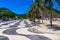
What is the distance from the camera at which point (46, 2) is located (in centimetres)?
3541

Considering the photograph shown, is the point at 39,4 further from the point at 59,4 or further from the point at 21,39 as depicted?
the point at 21,39

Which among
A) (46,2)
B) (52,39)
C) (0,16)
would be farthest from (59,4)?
(0,16)

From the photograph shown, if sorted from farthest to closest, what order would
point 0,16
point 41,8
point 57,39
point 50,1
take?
point 0,16, point 41,8, point 50,1, point 57,39

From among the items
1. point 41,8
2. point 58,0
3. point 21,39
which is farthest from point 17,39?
point 41,8

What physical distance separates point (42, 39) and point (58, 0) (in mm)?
15774

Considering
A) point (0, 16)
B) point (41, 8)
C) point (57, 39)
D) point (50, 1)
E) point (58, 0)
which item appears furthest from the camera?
point (0, 16)

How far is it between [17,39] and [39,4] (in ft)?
125

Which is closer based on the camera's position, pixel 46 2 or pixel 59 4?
pixel 59 4

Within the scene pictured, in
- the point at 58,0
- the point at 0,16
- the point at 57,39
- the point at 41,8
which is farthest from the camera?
the point at 0,16

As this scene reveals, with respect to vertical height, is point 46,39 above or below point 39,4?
below

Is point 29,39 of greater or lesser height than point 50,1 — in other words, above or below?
below

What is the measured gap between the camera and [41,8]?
54.6 metres

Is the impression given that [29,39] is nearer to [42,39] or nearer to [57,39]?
[42,39]

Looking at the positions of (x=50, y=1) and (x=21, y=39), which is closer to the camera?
(x=21, y=39)
